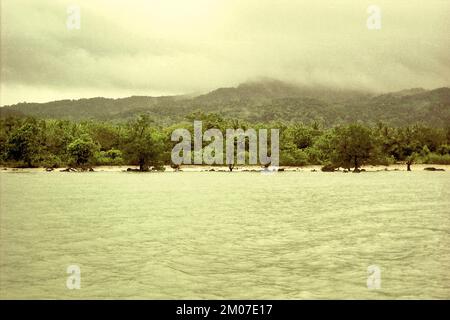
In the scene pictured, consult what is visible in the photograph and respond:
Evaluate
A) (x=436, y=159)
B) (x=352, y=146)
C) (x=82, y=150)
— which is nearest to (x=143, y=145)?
(x=82, y=150)

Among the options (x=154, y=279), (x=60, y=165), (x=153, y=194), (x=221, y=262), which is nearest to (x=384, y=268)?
(x=221, y=262)

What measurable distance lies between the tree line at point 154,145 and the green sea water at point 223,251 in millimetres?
85295

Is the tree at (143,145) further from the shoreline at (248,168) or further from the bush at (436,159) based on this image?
the bush at (436,159)

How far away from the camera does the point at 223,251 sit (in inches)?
973

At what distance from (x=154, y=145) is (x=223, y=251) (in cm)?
10412

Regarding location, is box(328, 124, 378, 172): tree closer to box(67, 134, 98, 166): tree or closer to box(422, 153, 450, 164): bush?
box(422, 153, 450, 164): bush

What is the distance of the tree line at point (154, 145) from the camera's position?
12875 cm

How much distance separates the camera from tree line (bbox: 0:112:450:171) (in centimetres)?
12875

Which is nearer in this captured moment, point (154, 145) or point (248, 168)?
point (154, 145)

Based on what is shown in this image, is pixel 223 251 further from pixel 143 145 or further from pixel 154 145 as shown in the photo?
pixel 154 145

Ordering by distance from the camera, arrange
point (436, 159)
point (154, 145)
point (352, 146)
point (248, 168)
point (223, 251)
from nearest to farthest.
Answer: point (223, 251), point (154, 145), point (352, 146), point (248, 168), point (436, 159)

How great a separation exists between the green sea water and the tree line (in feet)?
280

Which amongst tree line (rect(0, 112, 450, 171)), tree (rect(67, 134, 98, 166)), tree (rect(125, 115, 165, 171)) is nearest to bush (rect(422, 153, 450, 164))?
tree line (rect(0, 112, 450, 171))
